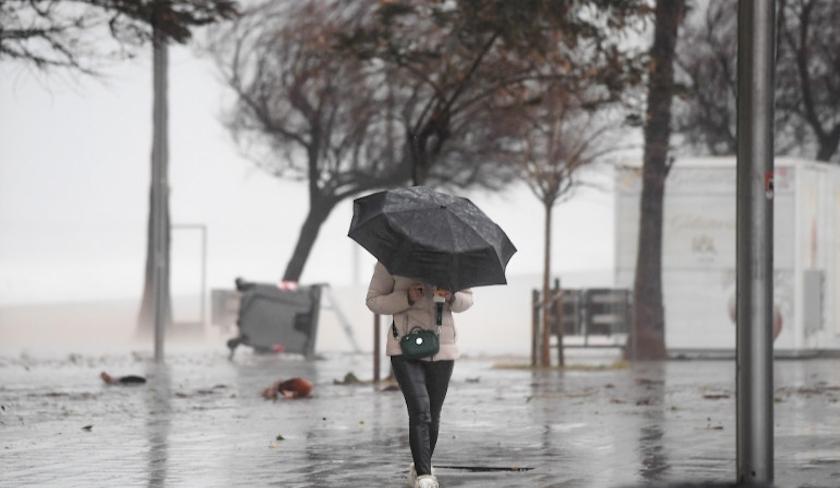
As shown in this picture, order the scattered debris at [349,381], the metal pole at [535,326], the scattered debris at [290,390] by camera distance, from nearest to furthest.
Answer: the scattered debris at [290,390] → the scattered debris at [349,381] → the metal pole at [535,326]

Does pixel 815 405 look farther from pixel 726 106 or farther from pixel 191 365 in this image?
pixel 726 106

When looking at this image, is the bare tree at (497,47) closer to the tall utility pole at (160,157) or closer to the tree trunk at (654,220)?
the tall utility pole at (160,157)

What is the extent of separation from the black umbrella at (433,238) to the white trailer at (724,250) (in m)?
21.3

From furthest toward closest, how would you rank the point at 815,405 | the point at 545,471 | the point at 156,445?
the point at 815,405
the point at 156,445
the point at 545,471

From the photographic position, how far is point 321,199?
41.8 meters

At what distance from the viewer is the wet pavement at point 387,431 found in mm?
12203

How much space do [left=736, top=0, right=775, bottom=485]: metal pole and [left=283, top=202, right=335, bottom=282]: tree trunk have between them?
3118cm

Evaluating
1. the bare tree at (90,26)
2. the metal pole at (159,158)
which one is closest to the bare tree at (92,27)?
the bare tree at (90,26)

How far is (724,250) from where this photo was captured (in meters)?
32.5

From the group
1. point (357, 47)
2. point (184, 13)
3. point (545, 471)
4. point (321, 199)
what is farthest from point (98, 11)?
point (321, 199)

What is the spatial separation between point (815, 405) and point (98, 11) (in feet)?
31.2

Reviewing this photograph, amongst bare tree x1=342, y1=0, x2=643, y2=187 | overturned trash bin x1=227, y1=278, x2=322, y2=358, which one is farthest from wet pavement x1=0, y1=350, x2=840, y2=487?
overturned trash bin x1=227, y1=278, x2=322, y2=358

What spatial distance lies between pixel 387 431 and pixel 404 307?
5.01 meters

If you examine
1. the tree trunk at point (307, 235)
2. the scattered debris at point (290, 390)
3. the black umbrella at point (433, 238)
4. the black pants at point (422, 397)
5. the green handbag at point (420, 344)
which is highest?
the tree trunk at point (307, 235)
